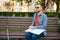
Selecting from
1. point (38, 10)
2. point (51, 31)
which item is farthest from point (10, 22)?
point (38, 10)

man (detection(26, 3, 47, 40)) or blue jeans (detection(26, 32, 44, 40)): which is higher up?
man (detection(26, 3, 47, 40))

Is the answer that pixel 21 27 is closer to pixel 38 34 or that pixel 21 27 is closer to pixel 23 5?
pixel 38 34

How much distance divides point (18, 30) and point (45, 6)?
6.07 meters

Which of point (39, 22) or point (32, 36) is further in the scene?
point (39, 22)

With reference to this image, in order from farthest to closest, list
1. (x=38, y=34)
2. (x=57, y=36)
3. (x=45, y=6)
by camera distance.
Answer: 1. (x=45, y=6)
2. (x=57, y=36)
3. (x=38, y=34)

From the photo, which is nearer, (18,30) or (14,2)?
(18,30)

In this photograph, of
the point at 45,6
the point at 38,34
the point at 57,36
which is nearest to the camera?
the point at 38,34

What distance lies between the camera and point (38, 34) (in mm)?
7203

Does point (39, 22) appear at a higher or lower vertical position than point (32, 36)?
higher

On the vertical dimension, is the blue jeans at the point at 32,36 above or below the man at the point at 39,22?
below

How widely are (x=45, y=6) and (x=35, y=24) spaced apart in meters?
7.74

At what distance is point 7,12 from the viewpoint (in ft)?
52.0

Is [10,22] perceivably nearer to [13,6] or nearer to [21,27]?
[21,27]

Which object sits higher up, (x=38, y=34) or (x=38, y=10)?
(x=38, y=10)
